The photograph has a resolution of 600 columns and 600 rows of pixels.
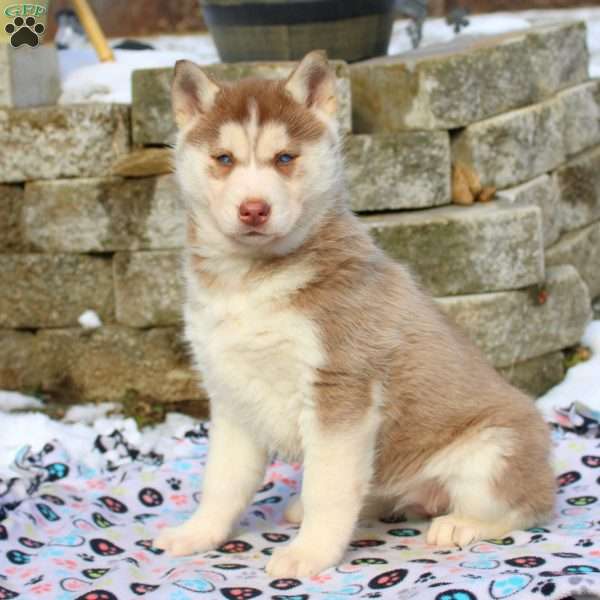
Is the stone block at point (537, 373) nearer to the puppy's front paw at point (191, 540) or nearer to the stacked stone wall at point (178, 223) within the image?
the stacked stone wall at point (178, 223)

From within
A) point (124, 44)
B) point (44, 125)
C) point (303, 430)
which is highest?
point (124, 44)

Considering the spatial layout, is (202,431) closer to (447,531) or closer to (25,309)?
(25,309)

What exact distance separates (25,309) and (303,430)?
241 cm

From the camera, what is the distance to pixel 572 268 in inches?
218

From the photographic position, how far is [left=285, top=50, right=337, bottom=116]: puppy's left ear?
3.38 meters

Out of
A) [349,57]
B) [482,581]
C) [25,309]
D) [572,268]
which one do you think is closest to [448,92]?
[349,57]

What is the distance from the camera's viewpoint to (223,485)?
3643 millimetres

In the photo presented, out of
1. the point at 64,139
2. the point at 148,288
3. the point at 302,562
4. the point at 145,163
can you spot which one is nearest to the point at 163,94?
the point at 145,163

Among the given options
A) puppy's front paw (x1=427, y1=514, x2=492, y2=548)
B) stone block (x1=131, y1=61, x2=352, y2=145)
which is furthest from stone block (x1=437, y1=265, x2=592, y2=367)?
puppy's front paw (x1=427, y1=514, x2=492, y2=548)

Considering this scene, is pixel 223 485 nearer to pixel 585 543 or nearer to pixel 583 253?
pixel 585 543

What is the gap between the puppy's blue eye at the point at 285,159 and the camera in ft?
10.7

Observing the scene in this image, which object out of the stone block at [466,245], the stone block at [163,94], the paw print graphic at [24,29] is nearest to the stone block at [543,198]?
the stone block at [466,245]

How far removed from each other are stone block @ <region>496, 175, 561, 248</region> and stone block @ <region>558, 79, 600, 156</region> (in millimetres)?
364

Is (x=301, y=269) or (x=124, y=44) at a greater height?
(x=124, y=44)
